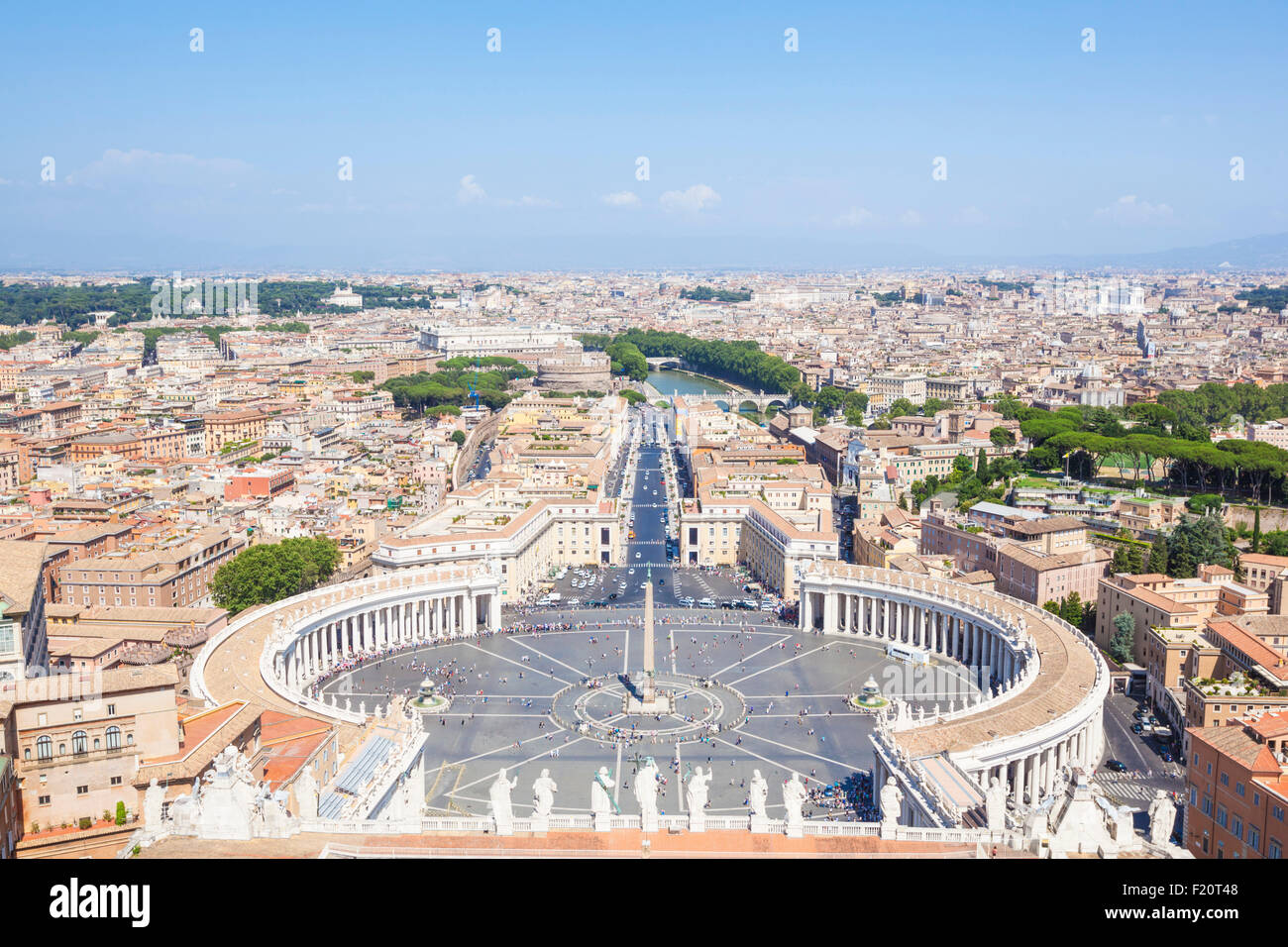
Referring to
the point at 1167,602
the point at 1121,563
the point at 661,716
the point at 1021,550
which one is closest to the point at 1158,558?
the point at 1121,563

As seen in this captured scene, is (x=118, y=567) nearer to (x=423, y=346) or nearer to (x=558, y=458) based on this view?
(x=558, y=458)

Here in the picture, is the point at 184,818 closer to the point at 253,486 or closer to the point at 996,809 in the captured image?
the point at 996,809

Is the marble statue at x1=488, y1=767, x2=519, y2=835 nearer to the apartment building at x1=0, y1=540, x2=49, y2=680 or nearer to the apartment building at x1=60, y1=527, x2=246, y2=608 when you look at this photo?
the apartment building at x1=0, y1=540, x2=49, y2=680

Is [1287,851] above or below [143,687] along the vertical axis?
below

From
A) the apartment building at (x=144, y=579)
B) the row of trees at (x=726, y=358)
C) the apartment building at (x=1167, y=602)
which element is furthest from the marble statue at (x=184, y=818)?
the row of trees at (x=726, y=358)

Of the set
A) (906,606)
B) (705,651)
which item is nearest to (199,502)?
(705,651)
